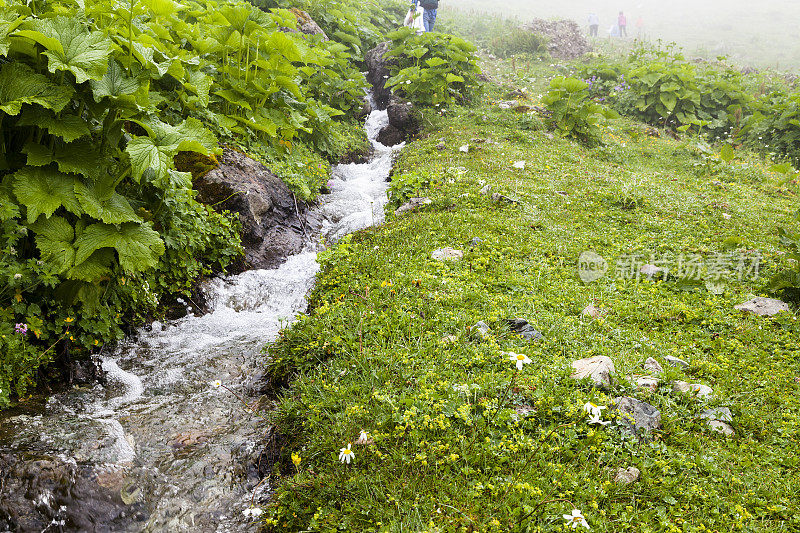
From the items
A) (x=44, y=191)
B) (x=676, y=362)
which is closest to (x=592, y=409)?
(x=676, y=362)

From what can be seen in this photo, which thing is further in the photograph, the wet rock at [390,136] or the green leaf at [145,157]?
the wet rock at [390,136]

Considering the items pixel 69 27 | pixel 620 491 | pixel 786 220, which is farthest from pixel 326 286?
pixel 786 220

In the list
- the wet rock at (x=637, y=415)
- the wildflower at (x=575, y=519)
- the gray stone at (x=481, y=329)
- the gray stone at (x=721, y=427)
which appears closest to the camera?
the wildflower at (x=575, y=519)

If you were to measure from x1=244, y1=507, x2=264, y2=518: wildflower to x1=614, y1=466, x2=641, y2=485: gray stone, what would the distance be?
8.37ft

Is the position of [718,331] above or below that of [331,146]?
below

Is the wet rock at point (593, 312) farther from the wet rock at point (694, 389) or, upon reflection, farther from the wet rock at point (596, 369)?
the wet rock at point (694, 389)

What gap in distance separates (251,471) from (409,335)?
1904mm

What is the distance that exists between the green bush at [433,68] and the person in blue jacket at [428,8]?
17.6 feet

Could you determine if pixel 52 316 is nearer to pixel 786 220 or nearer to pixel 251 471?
pixel 251 471

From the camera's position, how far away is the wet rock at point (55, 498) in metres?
2.93

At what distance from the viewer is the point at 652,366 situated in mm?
4395

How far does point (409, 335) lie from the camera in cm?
470

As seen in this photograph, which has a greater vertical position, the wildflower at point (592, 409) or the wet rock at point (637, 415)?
the wildflower at point (592, 409)

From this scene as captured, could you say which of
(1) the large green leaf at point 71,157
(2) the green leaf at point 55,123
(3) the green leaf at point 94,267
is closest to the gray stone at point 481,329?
(3) the green leaf at point 94,267
